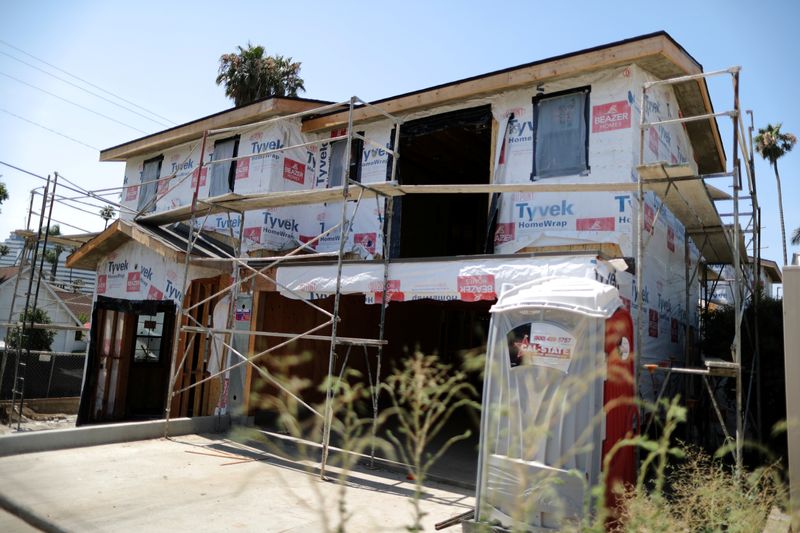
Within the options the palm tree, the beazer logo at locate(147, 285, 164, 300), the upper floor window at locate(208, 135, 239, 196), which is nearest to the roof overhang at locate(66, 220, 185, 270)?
the beazer logo at locate(147, 285, 164, 300)

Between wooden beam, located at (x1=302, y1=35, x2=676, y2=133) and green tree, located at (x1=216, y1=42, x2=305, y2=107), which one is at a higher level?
green tree, located at (x1=216, y1=42, x2=305, y2=107)

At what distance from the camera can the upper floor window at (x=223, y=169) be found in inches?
520

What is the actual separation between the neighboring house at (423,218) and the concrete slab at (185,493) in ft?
7.41

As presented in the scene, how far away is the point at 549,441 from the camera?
4.99 meters

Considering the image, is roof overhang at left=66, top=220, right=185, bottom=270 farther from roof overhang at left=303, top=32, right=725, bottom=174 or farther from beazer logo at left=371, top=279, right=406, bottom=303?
beazer logo at left=371, top=279, right=406, bottom=303

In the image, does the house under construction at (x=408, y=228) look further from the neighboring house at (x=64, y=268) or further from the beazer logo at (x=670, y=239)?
the neighboring house at (x=64, y=268)

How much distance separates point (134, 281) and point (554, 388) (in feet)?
35.4

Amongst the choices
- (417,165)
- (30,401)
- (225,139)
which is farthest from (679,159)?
(30,401)

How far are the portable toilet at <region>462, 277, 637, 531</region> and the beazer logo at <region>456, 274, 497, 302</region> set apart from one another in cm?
159

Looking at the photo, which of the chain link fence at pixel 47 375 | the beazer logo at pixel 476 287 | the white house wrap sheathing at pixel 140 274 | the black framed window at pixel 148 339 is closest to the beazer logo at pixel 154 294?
the white house wrap sheathing at pixel 140 274

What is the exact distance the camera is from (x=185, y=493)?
20.5 ft

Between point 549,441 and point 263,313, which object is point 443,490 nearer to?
point 549,441

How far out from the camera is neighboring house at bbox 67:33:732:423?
830 centimetres

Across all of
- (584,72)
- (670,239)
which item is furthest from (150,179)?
(670,239)
